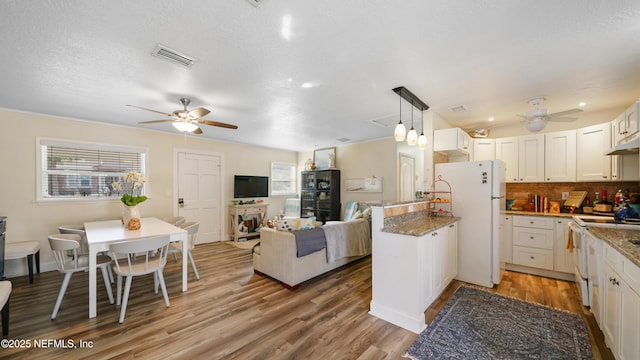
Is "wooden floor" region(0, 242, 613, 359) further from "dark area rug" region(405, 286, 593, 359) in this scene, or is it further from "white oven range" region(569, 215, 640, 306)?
"white oven range" region(569, 215, 640, 306)

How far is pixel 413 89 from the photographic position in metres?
2.82

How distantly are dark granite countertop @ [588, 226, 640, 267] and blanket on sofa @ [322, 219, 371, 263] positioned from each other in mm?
2644

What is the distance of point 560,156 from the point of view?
3727mm

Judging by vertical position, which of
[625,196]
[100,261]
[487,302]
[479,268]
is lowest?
[487,302]

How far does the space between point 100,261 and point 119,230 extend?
430mm

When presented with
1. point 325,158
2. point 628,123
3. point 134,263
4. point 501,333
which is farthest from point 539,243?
point 134,263

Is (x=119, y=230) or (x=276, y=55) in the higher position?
(x=276, y=55)

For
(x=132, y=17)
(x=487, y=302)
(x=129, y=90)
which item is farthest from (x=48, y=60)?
(x=487, y=302)

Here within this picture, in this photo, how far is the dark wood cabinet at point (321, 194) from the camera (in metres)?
6.39

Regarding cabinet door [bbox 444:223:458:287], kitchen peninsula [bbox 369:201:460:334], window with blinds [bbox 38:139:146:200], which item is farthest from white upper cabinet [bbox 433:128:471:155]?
window with blinds [bbox 38:139:146:200]

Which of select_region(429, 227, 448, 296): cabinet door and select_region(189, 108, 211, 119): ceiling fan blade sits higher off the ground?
select_region(189, 108, 211, 119): ceiling fan blade

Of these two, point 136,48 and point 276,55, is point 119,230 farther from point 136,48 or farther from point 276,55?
point 276,55

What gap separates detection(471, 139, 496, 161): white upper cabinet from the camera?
422cm

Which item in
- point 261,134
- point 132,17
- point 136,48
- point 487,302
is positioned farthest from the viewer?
point 261,134
